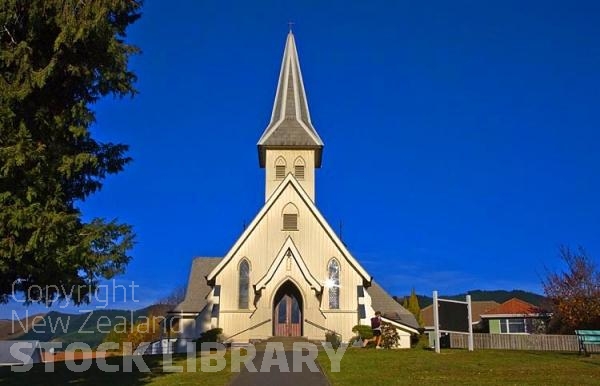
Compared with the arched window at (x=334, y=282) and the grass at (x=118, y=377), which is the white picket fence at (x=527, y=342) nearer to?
the arched window at (x=334, y=282)

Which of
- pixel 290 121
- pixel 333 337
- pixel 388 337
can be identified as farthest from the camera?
pixel 290 121

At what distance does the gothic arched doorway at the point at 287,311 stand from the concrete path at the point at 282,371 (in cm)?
1145

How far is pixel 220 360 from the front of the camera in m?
20.5

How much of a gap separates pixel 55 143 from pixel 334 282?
22.8 meters

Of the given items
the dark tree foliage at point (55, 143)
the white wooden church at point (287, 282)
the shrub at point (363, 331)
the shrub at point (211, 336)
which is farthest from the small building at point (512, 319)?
the dark tree foliage at point (55, 143)

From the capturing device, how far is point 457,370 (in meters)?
17.3

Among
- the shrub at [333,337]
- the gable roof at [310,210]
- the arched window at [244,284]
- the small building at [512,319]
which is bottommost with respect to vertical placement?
the shrub at [333,337]

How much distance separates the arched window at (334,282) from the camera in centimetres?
3378

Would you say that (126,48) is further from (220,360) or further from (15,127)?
(220,360)

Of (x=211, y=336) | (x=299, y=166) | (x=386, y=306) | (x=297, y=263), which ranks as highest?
(x=299, y=166)

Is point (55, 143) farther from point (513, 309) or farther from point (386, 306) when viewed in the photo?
point (513, 309)

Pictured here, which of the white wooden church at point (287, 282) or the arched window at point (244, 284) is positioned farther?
the arched window at point (244, 284)

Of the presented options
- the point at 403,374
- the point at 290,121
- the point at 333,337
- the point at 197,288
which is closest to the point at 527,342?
the point at 333,337

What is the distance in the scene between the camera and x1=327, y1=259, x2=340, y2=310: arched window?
111 ft
